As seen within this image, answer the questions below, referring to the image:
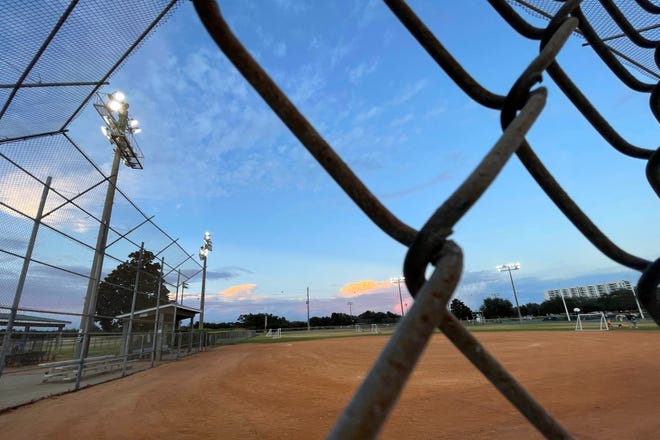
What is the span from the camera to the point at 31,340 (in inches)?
288

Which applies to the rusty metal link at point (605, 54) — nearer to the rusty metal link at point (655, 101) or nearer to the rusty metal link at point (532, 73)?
the rusty metal link at point (655, 101)

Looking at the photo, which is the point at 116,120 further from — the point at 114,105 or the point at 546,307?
the point at 546,307

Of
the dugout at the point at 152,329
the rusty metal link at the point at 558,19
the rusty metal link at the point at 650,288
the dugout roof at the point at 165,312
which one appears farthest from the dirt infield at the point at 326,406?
the dugout roof at the point at 165,312

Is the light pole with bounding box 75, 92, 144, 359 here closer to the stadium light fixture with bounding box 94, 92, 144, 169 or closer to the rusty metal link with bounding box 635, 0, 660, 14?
the stadium light fixture with bounding box 94, 92, 144, 169

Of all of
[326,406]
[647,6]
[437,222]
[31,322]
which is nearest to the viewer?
[437,222]

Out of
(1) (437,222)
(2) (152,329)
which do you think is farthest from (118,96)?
(1) (437,222)

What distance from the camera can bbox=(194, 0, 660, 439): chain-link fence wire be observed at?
288mm

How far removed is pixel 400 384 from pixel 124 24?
650 cm

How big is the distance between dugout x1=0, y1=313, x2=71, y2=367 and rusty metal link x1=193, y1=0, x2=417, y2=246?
8.19 meters

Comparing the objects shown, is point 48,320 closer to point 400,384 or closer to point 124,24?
point 124,24

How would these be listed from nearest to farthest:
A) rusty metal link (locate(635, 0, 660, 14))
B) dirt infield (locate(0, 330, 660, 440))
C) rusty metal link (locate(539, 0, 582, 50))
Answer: rusty metal link (locate(539, 0, 582, 50)) < rusty metal link (locate(635, 0, 660, 14)) < dirt infield (locate(0, 330, 660, 440))

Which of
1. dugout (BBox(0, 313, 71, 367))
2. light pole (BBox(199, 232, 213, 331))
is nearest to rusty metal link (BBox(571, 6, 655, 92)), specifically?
dugout (BBox(0, 313, 71, 367))

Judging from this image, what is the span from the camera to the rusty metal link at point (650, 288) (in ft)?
2.21

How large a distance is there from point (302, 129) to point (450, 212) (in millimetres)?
234
